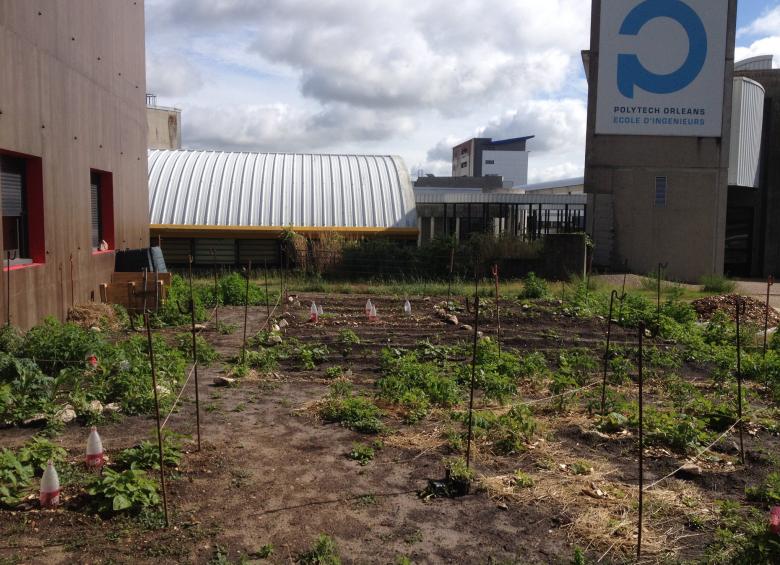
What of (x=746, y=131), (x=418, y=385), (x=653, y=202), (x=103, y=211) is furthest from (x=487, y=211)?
(x=418, y=385)

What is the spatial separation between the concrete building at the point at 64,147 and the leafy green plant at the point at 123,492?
6.09m

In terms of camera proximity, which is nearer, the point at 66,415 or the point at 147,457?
the point at 147,457

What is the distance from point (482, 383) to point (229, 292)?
10455mm

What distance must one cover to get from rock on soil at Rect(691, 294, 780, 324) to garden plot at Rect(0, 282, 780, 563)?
4.94 m

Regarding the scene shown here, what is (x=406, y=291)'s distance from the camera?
2073cm

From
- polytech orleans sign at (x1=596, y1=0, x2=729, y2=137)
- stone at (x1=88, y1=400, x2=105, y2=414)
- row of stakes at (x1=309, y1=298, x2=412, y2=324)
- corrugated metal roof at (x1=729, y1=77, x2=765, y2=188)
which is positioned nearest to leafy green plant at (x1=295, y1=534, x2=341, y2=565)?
stone at (x1=88, y1=400, x2=105, y2=414)

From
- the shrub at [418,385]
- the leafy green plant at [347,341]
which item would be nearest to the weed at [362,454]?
the shrub at [418,385]

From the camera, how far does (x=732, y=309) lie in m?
17.3

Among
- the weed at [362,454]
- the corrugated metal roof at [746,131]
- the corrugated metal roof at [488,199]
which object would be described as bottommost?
the weed at [362,454]

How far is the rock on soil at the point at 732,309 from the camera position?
16641 mm

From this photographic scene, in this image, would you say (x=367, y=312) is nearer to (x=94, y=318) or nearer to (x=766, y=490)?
(x=94, y=318)

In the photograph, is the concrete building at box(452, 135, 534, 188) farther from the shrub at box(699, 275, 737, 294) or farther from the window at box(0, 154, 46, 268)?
the window at box(0, 154, 46, 268)

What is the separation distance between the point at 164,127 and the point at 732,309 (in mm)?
37641

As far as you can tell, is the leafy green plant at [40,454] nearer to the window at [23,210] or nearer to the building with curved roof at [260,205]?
the window at [23,210]
